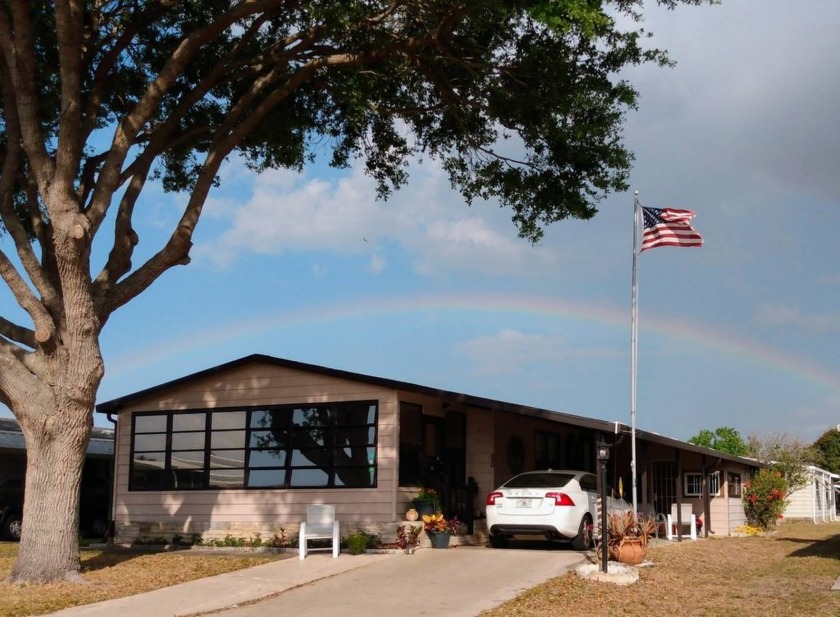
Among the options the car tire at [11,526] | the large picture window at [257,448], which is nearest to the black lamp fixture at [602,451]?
the large picture window at [257,448]

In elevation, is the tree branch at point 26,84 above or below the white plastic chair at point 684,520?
above

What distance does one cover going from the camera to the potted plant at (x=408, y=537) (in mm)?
16531

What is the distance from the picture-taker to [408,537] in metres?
16.8

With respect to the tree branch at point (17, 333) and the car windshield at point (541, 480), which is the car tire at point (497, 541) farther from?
the tree branch at point (17, 333)

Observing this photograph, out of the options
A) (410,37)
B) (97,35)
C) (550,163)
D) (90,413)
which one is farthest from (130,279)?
(550,163)

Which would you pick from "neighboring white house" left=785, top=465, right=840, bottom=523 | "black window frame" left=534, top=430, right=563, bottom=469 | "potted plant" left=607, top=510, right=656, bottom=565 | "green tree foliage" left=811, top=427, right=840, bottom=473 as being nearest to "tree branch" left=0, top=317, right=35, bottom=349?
"potted plant" left=607, top=510, right=656, bottom=565

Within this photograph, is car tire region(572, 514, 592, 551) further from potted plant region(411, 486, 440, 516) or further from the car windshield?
potted plant region(411, 486, 440, 516)

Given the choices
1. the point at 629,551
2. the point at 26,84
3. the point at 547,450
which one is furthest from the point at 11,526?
the point at 629,551

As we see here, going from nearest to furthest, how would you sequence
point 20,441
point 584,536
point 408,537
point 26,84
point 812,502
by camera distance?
1. point 26,84
2. point 584,536
3. point 408,537
4. point 20,441
5. point 812,502

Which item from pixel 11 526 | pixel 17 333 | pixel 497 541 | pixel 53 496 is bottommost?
pixel 11 526

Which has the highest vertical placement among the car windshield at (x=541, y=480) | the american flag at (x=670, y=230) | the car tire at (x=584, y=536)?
the american flag at (x=670, y=230)

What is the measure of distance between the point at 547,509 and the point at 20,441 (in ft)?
55.0

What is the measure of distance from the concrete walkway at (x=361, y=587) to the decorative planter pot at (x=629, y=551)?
688mm

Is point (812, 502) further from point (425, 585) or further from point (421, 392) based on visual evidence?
point (425, 585)
